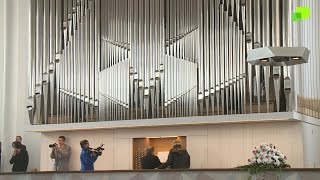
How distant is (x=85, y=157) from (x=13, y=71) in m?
4.83

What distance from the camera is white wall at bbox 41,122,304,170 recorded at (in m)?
13.5

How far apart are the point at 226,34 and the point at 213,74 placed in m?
0.79

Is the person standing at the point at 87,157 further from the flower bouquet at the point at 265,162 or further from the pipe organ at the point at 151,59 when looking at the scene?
the flower bouquet at the point at 265,162

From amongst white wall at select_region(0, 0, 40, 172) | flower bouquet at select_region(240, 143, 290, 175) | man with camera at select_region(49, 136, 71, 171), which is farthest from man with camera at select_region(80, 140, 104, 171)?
white wall at select_region(0, 0, 40, 172)

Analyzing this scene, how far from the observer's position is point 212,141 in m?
14.2

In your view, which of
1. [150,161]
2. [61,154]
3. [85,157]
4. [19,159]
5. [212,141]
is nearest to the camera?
[150,161]

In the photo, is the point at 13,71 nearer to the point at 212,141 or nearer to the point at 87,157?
the point at 87,157

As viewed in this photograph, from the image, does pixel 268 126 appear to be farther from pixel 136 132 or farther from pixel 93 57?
pixel 93 57

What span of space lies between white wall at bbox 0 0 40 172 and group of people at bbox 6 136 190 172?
1455mm

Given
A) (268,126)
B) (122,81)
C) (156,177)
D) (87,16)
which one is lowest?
(156,177)

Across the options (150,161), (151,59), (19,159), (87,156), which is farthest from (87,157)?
(19,159)

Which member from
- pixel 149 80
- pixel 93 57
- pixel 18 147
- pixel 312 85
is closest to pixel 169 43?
pixel 149 80

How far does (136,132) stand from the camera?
1491 centimetres

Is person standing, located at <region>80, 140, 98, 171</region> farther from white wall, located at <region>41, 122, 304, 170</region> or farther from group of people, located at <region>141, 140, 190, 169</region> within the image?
white wall, located at <region>41, 122, 304, 170</region>
